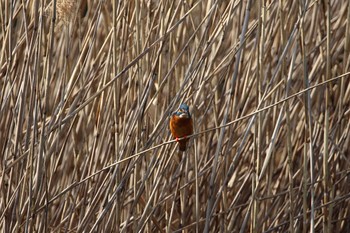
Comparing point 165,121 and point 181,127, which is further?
point 165,121

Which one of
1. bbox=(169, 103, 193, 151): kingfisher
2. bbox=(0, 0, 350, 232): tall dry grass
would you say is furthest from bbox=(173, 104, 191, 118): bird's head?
bbox=(0, 0, 350, 232): tall dry grass

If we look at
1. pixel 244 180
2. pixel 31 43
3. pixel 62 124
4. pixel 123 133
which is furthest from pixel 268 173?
pixel 31 43

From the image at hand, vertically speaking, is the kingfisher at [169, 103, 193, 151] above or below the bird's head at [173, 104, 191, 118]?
below

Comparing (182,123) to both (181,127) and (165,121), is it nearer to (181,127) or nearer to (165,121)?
(181,127)

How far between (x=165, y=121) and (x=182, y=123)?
1.09ft

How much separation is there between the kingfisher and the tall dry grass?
0.38 feet

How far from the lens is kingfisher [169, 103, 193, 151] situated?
2.97m

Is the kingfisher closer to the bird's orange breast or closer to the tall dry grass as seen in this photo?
the bird's orange breast

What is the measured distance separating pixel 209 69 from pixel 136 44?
0.36m

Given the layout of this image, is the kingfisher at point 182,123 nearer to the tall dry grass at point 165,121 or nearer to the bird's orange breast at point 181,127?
the bird's orange breast at point 181,127

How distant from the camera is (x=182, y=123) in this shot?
2982 mm

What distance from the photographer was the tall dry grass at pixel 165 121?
3.05 metres

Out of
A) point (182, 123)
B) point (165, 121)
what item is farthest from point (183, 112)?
point (165, 121)

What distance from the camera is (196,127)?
354 cm
